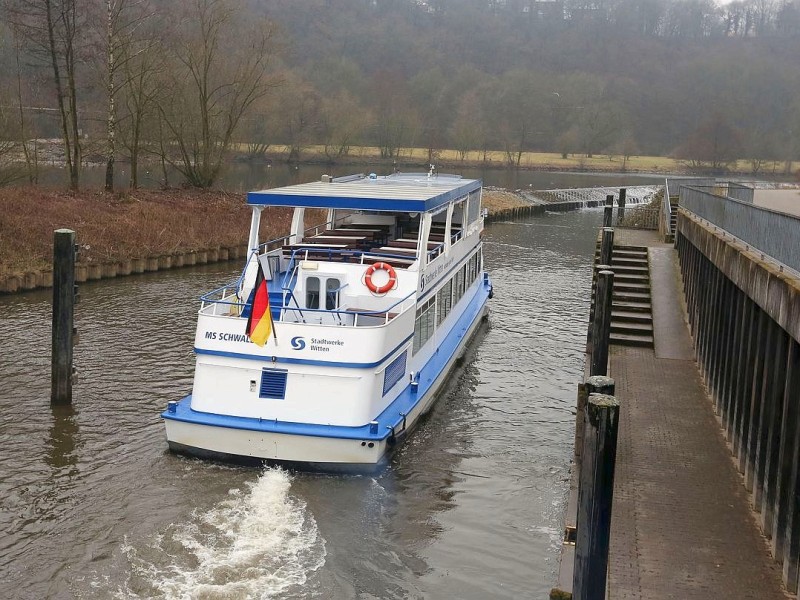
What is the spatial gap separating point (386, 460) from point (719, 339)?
713 centimetres

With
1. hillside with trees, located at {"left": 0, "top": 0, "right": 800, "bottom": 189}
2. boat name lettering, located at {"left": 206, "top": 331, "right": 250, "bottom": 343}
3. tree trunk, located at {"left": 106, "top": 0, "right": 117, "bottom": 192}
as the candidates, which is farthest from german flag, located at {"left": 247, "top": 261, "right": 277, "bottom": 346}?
hillside with trees, located at {"left": 0, "top": 0, "right": 800, "bottom": 189}

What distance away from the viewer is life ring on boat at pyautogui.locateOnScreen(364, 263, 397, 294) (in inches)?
800

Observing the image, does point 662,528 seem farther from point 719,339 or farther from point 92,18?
point 92,18

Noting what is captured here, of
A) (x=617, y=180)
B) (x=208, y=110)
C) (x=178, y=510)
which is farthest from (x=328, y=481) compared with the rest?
(x=617, y=180)

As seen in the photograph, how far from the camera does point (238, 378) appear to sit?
1727 centimetres

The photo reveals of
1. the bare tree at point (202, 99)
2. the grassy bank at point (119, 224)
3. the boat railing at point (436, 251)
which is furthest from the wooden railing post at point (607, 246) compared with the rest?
the bare tree at point (202, 99)

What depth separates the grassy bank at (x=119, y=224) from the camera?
3584cm

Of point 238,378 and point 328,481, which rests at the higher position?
point 238,378

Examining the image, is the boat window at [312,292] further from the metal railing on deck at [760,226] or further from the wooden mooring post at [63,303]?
the metal railing on deck at [760,226]

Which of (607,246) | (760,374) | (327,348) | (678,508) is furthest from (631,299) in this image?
(678,508)

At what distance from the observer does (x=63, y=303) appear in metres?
19.6

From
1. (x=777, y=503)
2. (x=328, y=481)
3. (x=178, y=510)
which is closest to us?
(x=777, y=503)

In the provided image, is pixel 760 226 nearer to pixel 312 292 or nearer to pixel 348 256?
pixel 348 256

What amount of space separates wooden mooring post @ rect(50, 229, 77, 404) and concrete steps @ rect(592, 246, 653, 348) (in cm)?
1316
